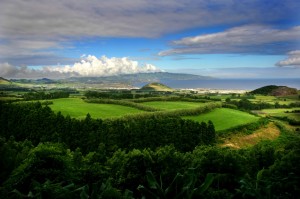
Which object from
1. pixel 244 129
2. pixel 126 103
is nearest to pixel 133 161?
pixel 244 129

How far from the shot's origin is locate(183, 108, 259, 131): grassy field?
77.5m

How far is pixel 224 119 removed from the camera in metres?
82.1


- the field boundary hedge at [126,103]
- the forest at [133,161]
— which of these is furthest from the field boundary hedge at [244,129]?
the field boundary hedge at [126,103]

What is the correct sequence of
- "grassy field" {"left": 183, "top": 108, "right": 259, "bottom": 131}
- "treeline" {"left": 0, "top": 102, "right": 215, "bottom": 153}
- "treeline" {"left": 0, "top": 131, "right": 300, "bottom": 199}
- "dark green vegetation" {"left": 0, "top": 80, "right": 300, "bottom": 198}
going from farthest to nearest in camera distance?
"grassy field" {"left": 183, "top": 108, "right": 259, "bottom": 131}, "treeline" {"left": 0, "top": 102, "right": 215, "bottom": 153}, "dark green vegetation" {"left": 0, "top": 80, "right": 300, "bottom": 198}, "treeline" {"left": 0, "top": 131, "right": 300, "bottom": 199}

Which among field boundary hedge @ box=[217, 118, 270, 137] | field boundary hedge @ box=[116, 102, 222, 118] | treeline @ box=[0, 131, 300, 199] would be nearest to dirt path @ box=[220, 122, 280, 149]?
field boundary hedge @ box=[217, 118, 270, 137]

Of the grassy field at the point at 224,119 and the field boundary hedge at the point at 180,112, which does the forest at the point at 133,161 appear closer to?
the field boundary hedge at the point at 180,112

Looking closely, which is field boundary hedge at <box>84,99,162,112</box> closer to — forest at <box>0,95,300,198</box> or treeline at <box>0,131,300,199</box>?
forest at <box>0,95,300,198</box>

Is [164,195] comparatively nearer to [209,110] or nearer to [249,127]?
[249,127]

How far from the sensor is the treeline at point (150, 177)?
1039cm

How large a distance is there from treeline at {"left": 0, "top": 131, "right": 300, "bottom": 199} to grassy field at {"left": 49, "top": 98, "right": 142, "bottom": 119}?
3826 centimetres

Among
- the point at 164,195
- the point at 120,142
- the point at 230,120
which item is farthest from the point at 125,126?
the point at 164,195

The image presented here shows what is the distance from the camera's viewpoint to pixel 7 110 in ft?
292

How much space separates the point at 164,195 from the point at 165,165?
52.9ft

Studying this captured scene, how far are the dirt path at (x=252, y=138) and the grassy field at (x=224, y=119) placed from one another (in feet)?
11.5
